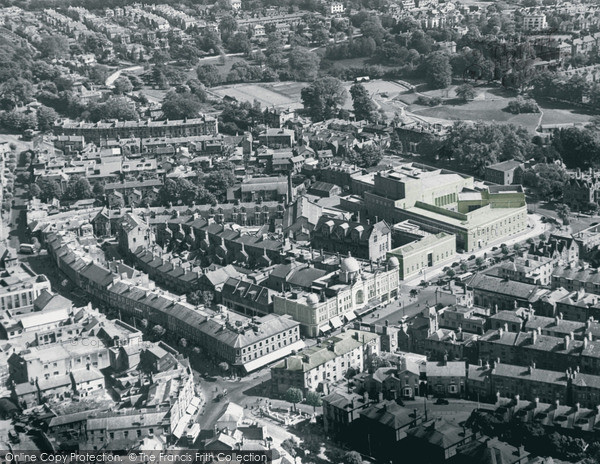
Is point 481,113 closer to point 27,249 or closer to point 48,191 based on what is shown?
point 48,191

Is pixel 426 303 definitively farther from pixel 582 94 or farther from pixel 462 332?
pixel 582 94

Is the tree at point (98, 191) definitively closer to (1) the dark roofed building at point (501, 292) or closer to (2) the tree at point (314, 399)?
(1) the dark roofed building at point (501, 292)

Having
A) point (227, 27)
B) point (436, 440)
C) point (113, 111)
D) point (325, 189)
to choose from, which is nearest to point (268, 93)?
point (113, 111)

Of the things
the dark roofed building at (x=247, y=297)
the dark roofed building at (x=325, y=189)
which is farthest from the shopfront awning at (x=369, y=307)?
the dark roofed building at (x=325, y=189)

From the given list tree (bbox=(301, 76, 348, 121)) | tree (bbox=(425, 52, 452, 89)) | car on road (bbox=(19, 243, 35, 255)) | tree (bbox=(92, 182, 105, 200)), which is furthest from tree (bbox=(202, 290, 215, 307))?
tree (bbox=(425, 52, 452, 89))

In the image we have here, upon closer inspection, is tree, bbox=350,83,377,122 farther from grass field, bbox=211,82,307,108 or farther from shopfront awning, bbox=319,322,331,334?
shopfront awning, bbox=319,322,331,334

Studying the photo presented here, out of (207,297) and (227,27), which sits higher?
(227,27)

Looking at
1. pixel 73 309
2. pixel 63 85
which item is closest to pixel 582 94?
pixel 63 85
